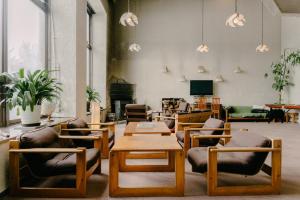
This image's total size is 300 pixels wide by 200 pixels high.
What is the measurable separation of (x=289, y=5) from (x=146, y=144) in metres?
7.60

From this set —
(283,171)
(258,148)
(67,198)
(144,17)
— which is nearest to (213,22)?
(144,17)

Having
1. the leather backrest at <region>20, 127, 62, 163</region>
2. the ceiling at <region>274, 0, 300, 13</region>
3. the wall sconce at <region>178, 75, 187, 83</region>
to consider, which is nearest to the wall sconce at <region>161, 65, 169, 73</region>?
the wall sconce at <region>178, 75, 187, 83</region>

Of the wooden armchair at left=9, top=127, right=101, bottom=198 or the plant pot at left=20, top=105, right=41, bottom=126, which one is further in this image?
the plant pot at left=20, top=105, right=41, bottom=126

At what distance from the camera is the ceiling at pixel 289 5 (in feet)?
28.2

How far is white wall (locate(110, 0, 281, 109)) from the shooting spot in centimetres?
1259

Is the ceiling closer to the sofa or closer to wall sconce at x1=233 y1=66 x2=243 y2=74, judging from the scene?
wall sconce at x1=233 y1=66 x2=243 y2=74

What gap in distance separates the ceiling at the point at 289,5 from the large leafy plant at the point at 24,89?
7.52 metres

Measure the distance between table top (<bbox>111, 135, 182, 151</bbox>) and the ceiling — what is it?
22.5ft

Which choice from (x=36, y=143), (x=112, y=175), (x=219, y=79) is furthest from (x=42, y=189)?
(x=219, y=79)

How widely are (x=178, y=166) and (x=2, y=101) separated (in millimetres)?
2452

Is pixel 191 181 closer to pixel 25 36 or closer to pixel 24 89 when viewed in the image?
pixel 24 89

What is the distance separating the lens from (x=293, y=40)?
1195 centimetres

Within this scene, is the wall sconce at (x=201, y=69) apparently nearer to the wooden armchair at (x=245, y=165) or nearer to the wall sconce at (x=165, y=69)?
the wall sconce at (x=165, y=69)

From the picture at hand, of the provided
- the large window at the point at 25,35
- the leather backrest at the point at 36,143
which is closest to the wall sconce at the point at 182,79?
the large window at the point at 25,35
